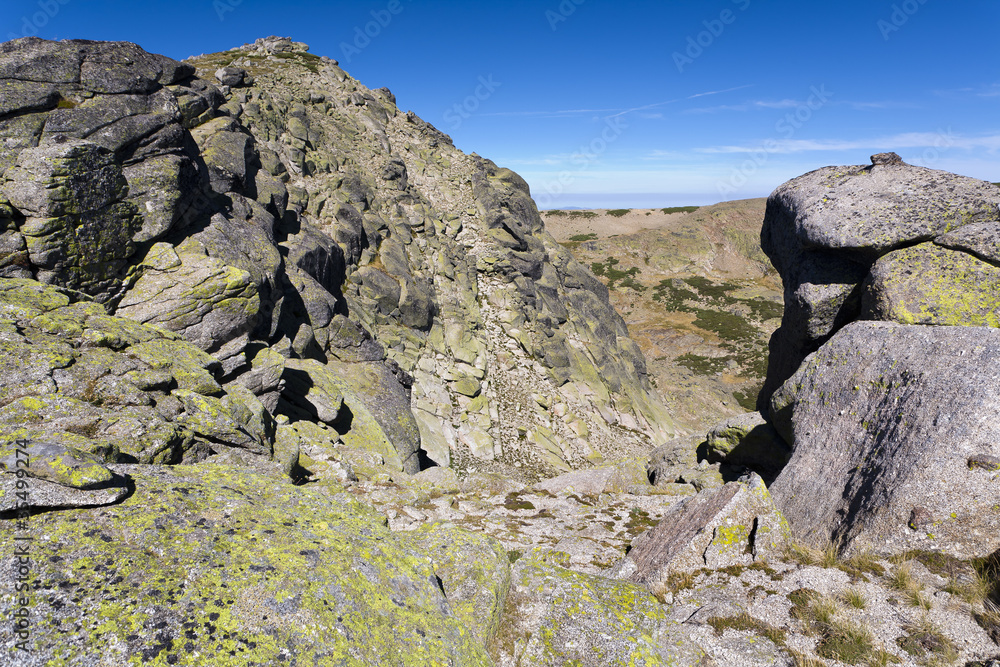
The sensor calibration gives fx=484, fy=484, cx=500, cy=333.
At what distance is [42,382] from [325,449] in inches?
361

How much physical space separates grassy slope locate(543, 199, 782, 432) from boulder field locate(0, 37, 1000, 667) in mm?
33741

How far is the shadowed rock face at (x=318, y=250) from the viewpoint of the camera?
62.2ft

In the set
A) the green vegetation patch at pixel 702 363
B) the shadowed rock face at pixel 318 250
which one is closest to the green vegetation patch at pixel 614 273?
the green vegetation patch at pixel 702 363

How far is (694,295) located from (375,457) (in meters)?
88.6

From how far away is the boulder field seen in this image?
18.8 feet

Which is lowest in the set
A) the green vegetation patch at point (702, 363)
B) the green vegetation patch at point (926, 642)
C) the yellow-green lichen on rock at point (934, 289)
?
the green vegetation patch at point (702, 363)

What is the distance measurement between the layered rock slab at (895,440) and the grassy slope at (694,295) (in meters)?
37.2

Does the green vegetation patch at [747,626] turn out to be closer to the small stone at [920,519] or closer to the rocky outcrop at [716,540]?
the rocky outcrop at [716,540]

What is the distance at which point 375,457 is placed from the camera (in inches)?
785

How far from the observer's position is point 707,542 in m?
9.88

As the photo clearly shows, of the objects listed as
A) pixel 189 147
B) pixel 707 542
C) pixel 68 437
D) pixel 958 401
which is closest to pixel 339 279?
pixel 189 147

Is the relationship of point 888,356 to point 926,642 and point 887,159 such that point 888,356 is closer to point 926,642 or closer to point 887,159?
point 926,642

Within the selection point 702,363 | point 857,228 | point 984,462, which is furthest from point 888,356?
point 702,363

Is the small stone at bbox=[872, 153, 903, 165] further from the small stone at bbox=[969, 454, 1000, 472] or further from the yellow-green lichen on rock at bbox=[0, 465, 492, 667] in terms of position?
the yellow-green lichen on rock at bbox=[0, 465, 492, 667]
